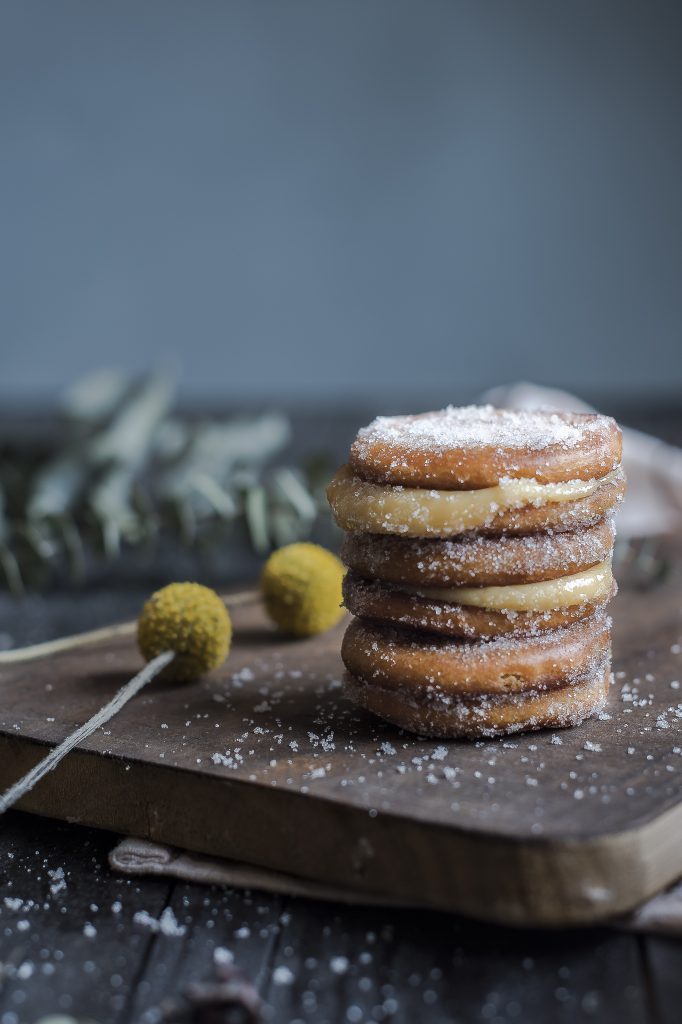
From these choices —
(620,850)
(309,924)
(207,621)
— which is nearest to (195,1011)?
(309,924)

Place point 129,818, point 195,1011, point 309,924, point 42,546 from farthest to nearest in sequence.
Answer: point 42,546
point 129,818
point 309,924
point 195,1011

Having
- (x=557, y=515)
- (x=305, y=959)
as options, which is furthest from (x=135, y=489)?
(x=305, y=959)

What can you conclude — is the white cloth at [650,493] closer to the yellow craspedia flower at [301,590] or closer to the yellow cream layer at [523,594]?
the yellow craspedia flower at [301,590]

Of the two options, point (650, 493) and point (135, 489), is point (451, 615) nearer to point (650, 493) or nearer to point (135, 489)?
point (650, 493)

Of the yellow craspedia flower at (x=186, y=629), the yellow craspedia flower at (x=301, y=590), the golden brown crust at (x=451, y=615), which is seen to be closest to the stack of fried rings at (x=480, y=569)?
the golden brown crust at (x=451, y=615)

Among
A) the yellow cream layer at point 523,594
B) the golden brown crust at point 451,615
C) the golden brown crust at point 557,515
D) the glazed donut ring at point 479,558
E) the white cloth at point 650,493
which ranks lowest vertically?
the white cloth at point 650,493

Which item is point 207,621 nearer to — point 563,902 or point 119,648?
point 119,648
